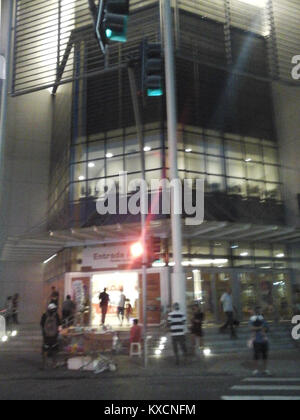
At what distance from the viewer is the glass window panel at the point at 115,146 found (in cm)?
2313

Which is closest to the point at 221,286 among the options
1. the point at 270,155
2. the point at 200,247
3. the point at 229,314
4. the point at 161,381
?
the point at 200,247

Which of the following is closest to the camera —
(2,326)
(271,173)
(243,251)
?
(2,326)

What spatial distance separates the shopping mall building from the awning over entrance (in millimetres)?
77

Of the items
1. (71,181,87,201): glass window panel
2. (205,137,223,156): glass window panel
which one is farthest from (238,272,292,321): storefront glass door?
(71,181,87,201): glass window panel

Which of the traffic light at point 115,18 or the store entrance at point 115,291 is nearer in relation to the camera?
the traffic light at point 115,18

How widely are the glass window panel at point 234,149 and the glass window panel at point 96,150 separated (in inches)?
278

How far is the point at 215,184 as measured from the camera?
22.9 metres

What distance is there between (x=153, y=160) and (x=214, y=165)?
3.61 metres

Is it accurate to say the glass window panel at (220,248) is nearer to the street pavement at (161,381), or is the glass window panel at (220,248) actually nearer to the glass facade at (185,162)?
the glass facade at (185,162)

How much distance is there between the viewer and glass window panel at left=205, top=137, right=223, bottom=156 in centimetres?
2331

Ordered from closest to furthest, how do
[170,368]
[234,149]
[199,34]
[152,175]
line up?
[170,368], [152,175], [199,34], [234,149]

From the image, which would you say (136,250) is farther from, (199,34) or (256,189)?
(199,34)

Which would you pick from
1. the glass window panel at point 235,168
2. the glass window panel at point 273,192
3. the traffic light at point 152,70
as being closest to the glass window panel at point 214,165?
the glass window panel at point 235,168

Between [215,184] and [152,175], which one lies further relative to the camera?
[215,184]
